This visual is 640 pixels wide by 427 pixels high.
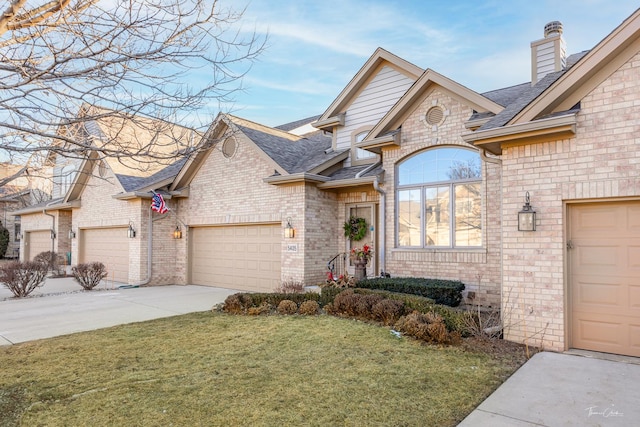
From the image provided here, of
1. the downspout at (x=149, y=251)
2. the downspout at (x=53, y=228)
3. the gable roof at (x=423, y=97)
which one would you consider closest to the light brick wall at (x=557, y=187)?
the gable roof at (x=423, y=97)

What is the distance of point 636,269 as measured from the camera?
547 centimetres

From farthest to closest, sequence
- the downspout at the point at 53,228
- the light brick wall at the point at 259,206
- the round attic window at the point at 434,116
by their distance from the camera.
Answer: the downspout at the point at 53,228
the light brick wall at the point at 259,206
the round attic window at the point at 434,116

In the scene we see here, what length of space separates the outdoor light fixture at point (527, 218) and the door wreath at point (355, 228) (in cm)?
549

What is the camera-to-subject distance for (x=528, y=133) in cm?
597

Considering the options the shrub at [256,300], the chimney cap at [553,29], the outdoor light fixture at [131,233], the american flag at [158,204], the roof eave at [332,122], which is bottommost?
the shrub at [256,300]

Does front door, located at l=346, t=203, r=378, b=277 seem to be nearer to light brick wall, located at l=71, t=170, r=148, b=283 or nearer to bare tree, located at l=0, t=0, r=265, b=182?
bare tree, located at l=0, t=0, r=265, b=182

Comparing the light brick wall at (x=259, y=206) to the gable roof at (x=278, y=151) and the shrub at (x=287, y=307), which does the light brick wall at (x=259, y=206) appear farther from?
the shrub at (x=287, y=307)

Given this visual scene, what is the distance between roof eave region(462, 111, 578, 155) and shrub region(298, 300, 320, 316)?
448 centimetres

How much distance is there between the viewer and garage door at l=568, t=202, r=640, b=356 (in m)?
5.48

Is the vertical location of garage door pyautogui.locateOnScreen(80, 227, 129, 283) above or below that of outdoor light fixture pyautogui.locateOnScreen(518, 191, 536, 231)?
below

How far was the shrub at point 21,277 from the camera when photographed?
1138 cm

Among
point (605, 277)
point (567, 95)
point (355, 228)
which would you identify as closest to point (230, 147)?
point (355, 228)

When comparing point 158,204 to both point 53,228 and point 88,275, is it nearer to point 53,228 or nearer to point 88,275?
point 88,275

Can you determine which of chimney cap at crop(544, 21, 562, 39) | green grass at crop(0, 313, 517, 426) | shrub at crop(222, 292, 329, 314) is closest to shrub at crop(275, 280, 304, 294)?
shrub at crop(222, 292, 329, 314)
